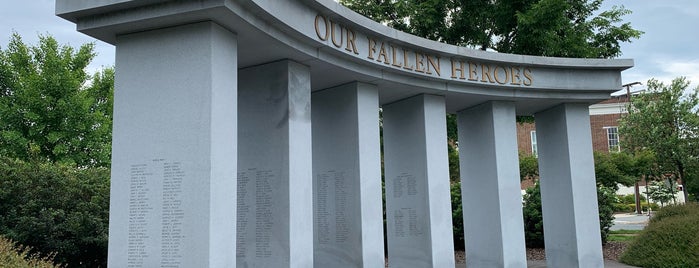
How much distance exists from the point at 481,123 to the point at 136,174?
8217 mm

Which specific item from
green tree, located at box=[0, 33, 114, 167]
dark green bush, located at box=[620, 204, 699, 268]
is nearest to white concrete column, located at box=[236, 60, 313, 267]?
dark green bush, located at box=[620, 204, 699, 268]

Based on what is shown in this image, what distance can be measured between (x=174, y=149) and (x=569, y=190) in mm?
9491

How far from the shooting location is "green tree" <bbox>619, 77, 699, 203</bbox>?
31547mm

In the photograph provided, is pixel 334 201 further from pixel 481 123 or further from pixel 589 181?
pixel 589 181

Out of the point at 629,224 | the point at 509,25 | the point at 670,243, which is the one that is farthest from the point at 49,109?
the point at 629,224

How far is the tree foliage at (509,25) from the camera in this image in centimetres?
1844

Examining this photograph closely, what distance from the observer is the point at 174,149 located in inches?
288

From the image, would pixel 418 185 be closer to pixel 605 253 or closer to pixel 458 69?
pixel 458 69

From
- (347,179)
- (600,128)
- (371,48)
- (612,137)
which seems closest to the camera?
(371,48)

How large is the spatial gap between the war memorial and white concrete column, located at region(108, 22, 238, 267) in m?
0.02

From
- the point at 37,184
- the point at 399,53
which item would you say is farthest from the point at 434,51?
the point at 37,184

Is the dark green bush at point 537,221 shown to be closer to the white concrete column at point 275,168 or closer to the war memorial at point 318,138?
the war memorial at point 318,138

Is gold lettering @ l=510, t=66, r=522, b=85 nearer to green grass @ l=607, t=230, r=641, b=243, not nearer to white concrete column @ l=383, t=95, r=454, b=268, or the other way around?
white concrete column @ l=383, t=95, r=454, b=268

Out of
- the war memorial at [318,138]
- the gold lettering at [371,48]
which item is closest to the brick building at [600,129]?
the war memorial at [318,138]
